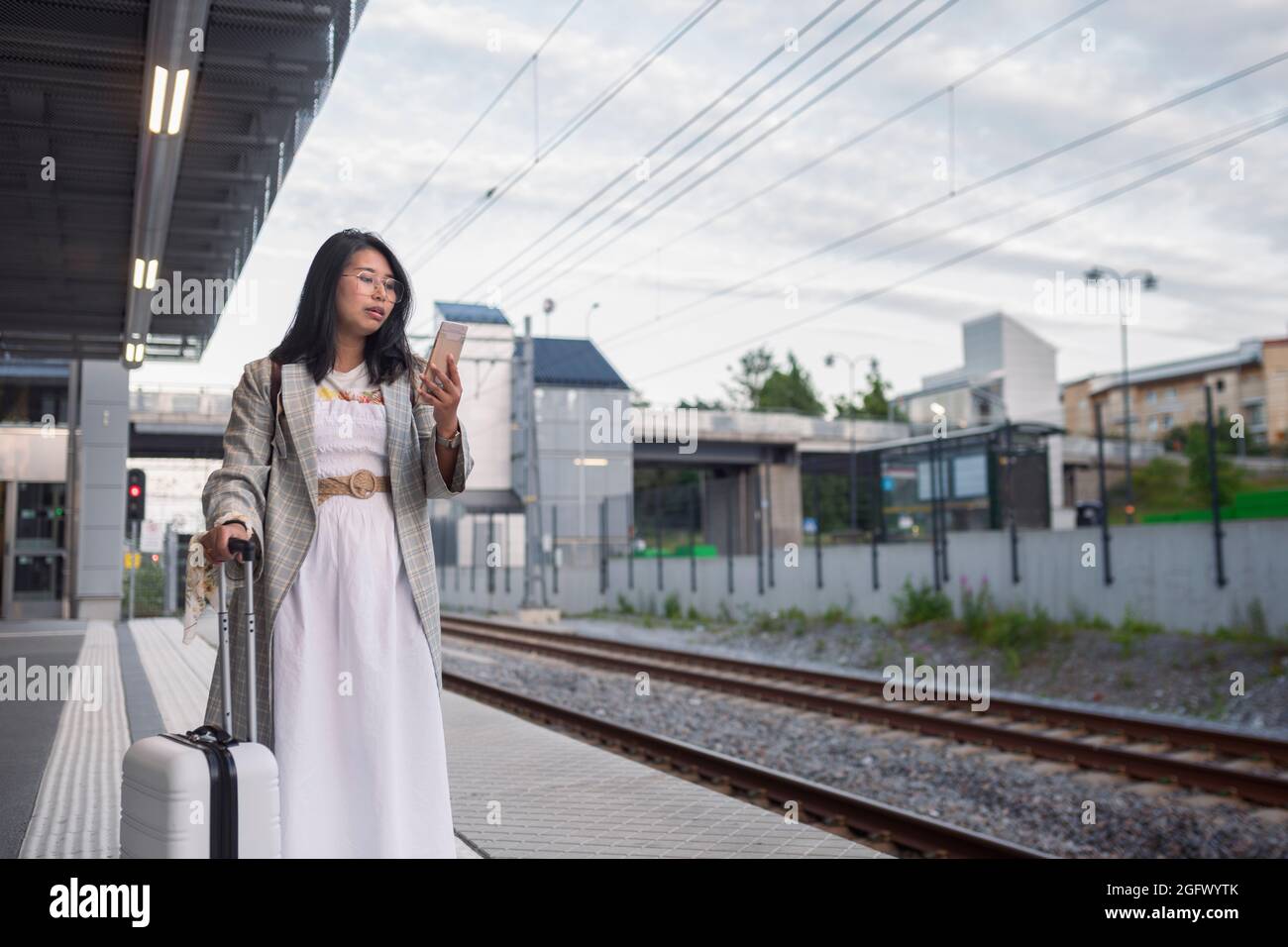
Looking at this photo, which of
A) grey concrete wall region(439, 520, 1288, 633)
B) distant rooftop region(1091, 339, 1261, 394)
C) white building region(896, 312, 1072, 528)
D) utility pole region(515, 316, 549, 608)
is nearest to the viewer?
grey concrete wall region(439, 520, 1288, 633)

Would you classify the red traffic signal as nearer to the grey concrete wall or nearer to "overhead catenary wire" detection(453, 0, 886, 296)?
"overhead catenary wire" detection(453, 0, 886, 296)

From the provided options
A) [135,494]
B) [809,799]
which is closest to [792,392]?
[135,494]

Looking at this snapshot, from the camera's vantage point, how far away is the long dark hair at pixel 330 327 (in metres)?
3.17

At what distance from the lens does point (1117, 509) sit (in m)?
16.7

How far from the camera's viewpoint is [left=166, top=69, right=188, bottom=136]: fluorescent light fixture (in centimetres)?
735

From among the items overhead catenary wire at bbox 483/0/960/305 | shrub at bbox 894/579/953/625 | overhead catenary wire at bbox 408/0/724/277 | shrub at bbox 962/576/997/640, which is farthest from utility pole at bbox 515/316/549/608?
shrub at bbox 962/576/997/640

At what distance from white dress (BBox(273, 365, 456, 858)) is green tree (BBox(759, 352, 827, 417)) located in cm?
9572

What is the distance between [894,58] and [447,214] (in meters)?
8.22

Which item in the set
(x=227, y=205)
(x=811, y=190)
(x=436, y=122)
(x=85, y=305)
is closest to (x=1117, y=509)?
(x=811, y=190)

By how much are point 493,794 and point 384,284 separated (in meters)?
4.14

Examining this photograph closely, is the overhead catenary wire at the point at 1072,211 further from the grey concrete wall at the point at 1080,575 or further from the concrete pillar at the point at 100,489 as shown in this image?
the concrete pillar at the point at 100,489

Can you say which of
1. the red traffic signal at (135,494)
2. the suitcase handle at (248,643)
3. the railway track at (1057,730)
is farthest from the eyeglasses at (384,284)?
the red traffic signal at (135,494)

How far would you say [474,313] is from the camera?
47531mm
